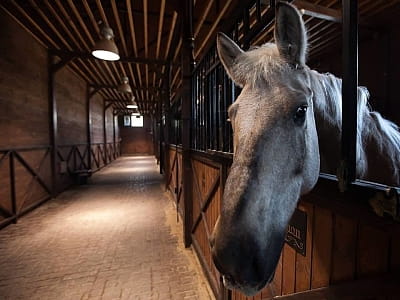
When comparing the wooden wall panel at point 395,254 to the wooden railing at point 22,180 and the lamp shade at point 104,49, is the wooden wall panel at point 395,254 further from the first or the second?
the wooden railing at point 22,180

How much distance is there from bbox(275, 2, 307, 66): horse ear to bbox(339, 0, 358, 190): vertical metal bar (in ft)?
0.40

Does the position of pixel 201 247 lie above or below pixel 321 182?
below

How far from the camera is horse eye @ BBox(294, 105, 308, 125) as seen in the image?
23.6 inches

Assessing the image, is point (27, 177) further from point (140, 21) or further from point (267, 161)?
point (267, 161)

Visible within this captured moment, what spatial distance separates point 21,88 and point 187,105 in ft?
11.6

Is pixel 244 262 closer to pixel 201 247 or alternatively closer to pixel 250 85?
pixel 250 85

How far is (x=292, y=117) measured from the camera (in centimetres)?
59

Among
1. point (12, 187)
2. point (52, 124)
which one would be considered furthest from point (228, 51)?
point (52, 124)

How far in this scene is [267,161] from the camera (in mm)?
561

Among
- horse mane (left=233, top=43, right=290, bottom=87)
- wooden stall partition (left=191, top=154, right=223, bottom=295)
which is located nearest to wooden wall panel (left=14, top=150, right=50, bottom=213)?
wooden stall partition (left=191, top=154, right=223, bottom=295)

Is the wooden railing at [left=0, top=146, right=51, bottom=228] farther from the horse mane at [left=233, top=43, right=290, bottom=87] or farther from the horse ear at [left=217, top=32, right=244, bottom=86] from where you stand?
the horse mane at [left=233, top=43, right=290, bottom=87]

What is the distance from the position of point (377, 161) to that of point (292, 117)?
2.35ft

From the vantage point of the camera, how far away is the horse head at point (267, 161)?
0.50m

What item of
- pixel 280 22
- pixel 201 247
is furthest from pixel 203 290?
pixel 280 22
